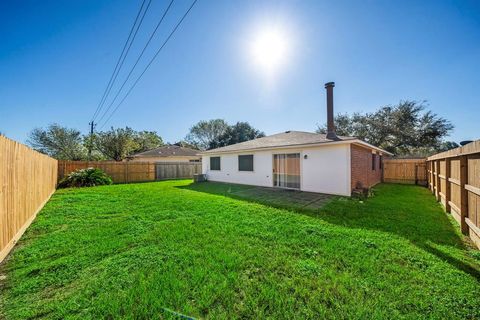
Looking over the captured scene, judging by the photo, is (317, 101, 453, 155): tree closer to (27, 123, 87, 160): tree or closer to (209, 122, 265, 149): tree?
(209, 122, 265, 149): tree

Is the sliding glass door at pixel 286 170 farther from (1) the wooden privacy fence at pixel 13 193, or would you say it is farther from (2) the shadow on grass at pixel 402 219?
(1) the wooden privacy fence at pixel 13 193

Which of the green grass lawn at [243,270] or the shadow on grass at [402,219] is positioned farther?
the shadow on grass at [402,219]

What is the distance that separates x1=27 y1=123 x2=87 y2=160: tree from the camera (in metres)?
23.3

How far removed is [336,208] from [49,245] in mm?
7139

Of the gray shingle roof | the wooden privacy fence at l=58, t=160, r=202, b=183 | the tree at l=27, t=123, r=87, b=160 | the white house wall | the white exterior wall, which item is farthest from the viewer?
the tree at l=27, t=123, r=87, b=160

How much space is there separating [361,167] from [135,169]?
52.6 ft

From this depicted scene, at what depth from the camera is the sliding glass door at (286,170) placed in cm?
961

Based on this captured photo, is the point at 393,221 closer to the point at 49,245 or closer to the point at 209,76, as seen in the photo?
the point at 49,245

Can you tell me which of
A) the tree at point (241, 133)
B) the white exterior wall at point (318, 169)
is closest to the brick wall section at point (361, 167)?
the white exterior wall at point (318, 169)

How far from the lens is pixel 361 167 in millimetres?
8922

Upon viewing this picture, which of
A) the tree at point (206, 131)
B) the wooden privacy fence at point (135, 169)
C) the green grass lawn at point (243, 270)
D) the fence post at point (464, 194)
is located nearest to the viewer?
the green grass lawn at point (243, 270)

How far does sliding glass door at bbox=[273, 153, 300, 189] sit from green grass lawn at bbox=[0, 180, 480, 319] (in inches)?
193

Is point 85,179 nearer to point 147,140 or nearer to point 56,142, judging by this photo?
point 56,142

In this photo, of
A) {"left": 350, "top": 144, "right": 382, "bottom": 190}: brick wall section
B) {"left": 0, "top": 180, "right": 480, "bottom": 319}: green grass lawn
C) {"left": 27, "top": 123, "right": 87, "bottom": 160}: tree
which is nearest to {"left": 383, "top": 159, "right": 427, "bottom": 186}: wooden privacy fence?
{"left": 350, "top": 144, "right": 382, "bottom": 190}: brick wall section
